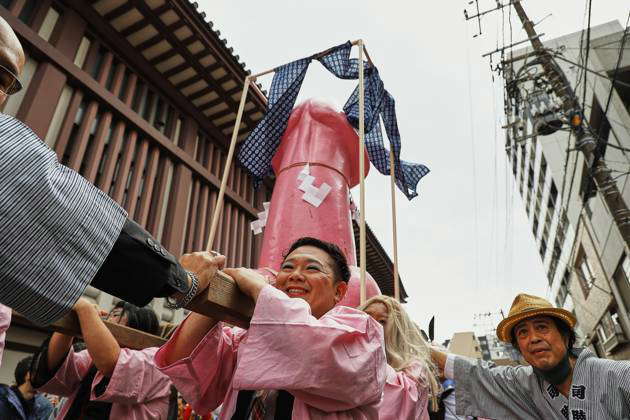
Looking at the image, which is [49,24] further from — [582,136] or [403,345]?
[582,136]

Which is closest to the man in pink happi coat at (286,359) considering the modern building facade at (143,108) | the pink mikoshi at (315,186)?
the pink mikoshi at (315,186)

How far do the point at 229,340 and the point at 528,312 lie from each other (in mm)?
1864

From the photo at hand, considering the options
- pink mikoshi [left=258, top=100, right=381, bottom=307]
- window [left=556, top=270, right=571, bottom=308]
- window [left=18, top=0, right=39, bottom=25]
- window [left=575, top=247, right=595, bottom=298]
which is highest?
window [left=556, top=270, right=571, bottom=308]

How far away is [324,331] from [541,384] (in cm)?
201

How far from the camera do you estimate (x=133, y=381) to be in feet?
6.20

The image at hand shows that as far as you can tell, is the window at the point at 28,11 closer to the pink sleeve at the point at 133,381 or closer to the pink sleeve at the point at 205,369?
the pink sleeve at the point at 133,381

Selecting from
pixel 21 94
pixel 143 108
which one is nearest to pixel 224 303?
pixel 21 94

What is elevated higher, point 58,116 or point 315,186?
point 58,116

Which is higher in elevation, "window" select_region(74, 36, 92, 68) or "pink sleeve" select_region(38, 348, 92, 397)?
"window" select_region(74, 36, 92, 68)

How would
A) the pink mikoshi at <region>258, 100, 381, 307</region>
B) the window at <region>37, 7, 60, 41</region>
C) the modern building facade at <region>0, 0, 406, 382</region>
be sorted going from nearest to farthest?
the pink mikoshi at <region>258, 100, 381, 307</region> < the modern building facade at <region>0, 0, 406, 382</region> < the window at <region>37, 7, 60, 41</region>

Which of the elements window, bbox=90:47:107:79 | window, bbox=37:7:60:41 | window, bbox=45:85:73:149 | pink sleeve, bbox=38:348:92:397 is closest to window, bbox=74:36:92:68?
window, bbox=90:47:107:79

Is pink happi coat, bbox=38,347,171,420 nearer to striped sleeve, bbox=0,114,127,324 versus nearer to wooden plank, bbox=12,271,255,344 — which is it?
wooden plank, bbox=12,271,255,344

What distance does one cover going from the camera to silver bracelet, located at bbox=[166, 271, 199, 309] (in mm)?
953

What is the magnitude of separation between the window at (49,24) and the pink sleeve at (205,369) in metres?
4.73
